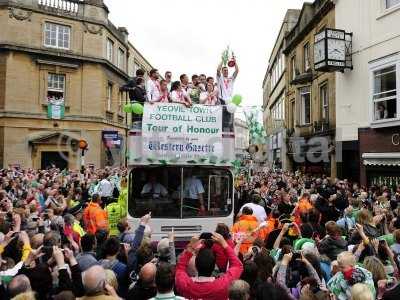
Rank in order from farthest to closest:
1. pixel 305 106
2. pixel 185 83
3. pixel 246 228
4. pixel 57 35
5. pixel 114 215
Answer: pixel 57 35, pixel 305 106, pixel 185 83, pixel 114 215, pixel 246 228

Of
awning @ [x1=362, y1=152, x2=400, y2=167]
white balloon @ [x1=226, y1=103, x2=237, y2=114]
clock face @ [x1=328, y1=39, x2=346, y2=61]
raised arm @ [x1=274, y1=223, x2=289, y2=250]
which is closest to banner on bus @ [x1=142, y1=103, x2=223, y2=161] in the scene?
white balloon @ [x1=226, y1=103, x2=237, y2=114]

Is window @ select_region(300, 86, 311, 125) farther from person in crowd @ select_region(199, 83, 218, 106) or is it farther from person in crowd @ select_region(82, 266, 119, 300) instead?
person in crowd @ select_region(82, 266, 119, 300)

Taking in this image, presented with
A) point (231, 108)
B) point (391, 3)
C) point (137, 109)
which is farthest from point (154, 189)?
point (391, 3)

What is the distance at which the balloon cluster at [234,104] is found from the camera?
338 inches

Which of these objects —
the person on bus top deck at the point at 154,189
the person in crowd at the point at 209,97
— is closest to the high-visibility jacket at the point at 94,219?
the person on bus top deck at the point at 154,189

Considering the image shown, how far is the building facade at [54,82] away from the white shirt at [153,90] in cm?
1957

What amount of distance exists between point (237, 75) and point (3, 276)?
6574 millimetres

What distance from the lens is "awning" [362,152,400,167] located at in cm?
1430

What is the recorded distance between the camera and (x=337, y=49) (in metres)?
17.4

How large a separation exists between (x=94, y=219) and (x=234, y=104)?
3.81m

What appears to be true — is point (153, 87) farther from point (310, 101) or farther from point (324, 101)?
point (310, 101)

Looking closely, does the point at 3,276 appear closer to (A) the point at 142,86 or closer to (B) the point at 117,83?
A: (A) the point at 142,86

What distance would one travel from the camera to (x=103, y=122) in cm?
2827

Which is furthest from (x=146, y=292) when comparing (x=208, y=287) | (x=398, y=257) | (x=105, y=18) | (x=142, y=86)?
(x=105, y=18)
